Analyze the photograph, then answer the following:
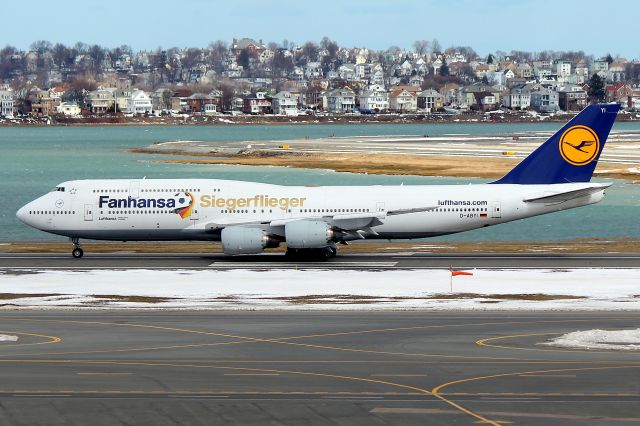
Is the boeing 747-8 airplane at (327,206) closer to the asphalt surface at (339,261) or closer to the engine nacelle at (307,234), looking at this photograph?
the engine nacelle at (307,234)

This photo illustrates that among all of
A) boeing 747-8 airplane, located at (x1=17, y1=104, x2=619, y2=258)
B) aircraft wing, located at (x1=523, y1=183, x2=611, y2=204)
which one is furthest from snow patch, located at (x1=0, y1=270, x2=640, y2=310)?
aircraft wing, located at (x1=523, y1=183, x2=611, y2=204)

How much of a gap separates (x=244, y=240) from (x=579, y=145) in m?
18.4

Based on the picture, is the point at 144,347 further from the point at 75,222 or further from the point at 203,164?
the point at 203,164

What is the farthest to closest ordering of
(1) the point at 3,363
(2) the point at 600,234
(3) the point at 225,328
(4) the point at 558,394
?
1. (2) the point at 600,234
2. (3) the point at 225,328
3. (1) the point at 3,363
4. (4) the point at 558,394

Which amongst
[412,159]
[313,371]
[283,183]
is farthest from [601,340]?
[412,159]

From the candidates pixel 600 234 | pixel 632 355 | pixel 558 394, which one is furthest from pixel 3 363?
pixel 600 234

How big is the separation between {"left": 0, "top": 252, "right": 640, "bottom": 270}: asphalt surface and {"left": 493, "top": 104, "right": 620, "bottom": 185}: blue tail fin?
4.31 metres

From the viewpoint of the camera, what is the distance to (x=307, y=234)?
65625 mm

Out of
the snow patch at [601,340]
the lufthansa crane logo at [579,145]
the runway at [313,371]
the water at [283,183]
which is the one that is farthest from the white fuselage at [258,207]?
the snow patch at [601,340]

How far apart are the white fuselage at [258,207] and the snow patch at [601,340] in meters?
25.1

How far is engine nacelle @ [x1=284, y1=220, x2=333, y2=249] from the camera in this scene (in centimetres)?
6562

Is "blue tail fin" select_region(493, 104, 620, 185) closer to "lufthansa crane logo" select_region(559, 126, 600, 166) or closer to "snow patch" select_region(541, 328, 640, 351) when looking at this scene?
"lufthansa crane logo" select_region(559, 126, 600, 166)

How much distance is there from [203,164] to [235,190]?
4138 inches

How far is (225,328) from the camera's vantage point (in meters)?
44.7
